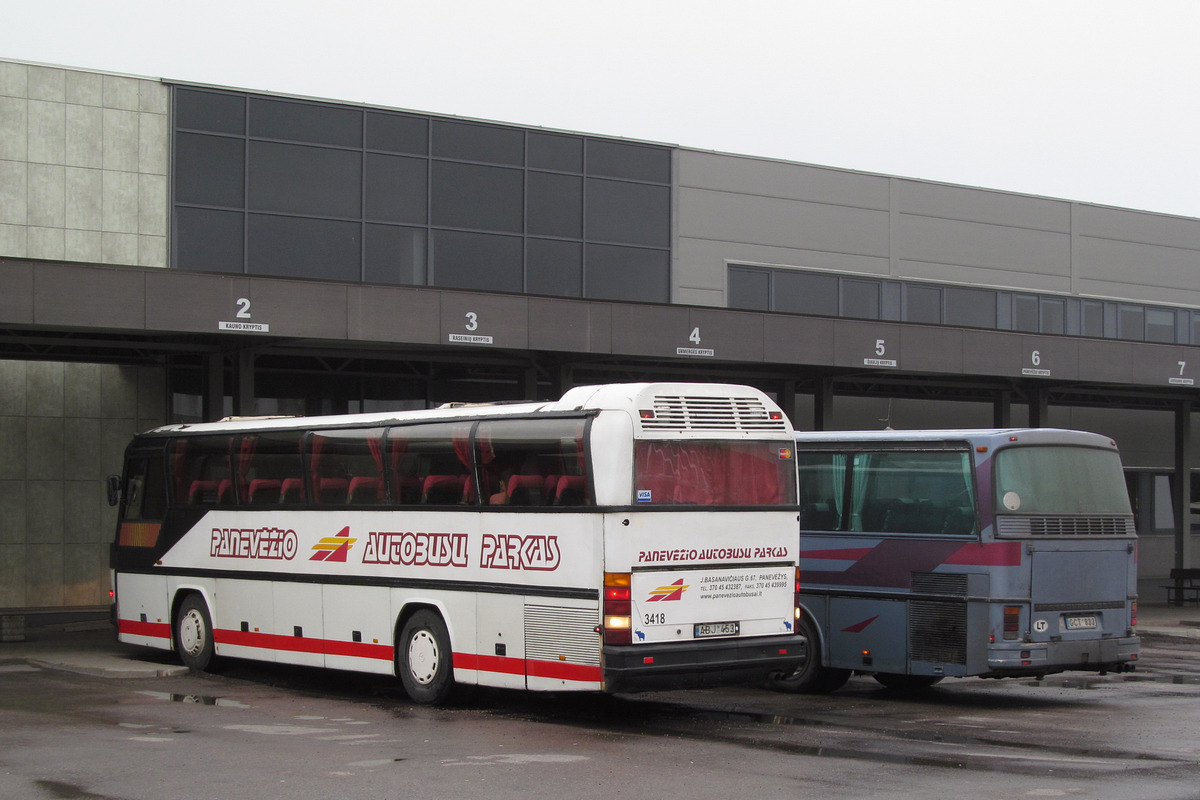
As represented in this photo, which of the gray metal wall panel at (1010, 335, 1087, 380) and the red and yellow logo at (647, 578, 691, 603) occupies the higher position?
the gray metal wall panel at (1010, 335, 1087, 380)

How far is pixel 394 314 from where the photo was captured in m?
21.7

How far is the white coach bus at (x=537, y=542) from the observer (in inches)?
493

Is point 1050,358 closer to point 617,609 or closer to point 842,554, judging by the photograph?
point 842,554

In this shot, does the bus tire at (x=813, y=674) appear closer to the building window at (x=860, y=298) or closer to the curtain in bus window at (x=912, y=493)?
the curtain in bus window at (x=912, y=493)

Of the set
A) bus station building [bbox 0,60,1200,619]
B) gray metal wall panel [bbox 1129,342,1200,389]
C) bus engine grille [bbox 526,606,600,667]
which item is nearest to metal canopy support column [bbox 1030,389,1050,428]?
bus station building [bbox 0,60,1200,619]

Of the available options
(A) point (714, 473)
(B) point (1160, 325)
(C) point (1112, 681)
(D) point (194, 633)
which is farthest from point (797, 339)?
(B) point (1160, 325)

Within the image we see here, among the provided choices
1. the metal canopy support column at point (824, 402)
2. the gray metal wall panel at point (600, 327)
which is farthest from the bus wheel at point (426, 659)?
the metal canopy support column at point (824, 402)

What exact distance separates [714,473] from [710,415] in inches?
20.8

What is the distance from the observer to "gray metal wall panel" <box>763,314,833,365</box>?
2520 cm

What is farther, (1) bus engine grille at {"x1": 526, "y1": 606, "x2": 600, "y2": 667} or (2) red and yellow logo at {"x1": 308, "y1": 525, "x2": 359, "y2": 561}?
(2) red and yellow logo at {"x1": 308, "y1": 525, "x2": 359, "y2": 561}

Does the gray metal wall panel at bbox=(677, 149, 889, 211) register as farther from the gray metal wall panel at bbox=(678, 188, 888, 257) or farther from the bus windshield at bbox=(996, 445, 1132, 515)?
the bus windshield at bbox=(996, 445, 1132, 515)

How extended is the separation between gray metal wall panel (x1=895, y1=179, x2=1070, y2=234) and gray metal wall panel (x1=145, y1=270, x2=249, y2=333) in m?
19.9

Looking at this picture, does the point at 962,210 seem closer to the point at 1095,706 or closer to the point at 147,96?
the point at 147,96

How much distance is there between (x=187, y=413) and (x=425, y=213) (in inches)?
239
